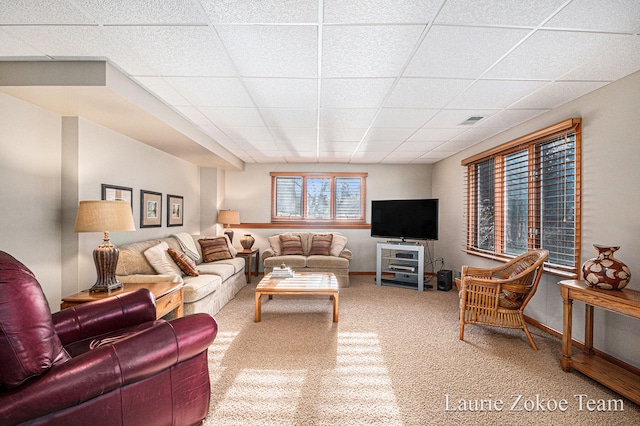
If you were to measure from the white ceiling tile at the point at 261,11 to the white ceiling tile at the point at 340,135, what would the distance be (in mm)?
2299

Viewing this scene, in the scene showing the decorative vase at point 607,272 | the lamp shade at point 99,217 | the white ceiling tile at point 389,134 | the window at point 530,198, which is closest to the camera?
the decorative vase at point 607,272

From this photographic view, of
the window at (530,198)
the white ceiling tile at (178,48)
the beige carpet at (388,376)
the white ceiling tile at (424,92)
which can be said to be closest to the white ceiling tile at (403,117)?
the white ceiling tile at (424,92)

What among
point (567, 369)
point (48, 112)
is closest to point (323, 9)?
point (48, 112)

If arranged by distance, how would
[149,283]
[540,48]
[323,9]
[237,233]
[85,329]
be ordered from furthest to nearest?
[237,233] → [149,283] → [540,48] → [85,329] → [323,9]

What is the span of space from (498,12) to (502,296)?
263 centimetres

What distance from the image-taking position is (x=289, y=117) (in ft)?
12.2

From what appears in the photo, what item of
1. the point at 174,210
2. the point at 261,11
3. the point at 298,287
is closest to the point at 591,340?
the point at 298,287

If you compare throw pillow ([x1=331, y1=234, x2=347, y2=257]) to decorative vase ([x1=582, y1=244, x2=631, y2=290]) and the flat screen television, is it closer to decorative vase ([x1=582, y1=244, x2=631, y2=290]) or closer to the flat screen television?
the flat screen television

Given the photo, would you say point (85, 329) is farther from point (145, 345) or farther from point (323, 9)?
point (323, 9)

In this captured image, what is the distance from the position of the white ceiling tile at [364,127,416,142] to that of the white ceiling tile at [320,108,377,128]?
0.31 m

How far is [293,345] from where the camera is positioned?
3086 millimetres

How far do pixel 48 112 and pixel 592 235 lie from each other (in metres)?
5.16

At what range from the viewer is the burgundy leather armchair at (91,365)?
1235 mm

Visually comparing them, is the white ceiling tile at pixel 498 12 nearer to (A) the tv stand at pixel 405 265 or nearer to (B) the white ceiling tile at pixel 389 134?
(B) the white ceiling tile at pixel 389 134
